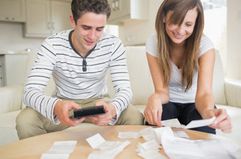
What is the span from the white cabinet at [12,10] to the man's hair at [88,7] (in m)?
3.86

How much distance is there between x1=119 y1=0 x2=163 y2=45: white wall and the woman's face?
2.20 metres

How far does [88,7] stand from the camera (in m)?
1.25

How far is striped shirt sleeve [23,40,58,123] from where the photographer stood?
108 cm

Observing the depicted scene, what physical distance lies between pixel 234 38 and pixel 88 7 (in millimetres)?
1744

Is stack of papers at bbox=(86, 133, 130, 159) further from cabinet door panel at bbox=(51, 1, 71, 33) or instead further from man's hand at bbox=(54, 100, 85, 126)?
cabinet door panel at bbox=(51, 1, 71, 33)

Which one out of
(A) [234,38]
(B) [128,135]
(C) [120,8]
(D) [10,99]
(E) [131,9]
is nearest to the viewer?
(B) [128,135]

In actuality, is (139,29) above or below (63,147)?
above

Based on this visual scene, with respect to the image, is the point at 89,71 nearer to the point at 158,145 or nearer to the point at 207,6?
the point at 158,145

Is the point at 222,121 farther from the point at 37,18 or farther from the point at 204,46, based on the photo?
the point at 37,18

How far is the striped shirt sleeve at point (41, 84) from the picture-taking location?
1.08 metres

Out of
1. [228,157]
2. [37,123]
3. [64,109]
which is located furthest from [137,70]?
[228,157]

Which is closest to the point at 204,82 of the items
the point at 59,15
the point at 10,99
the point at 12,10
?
the point at 10,99

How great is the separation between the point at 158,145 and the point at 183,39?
58 centimetres

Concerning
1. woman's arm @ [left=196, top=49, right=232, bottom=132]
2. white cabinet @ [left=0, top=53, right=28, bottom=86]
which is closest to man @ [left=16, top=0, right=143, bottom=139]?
woman's arm @ [left=196, top=49, right=232, bottom=132]
